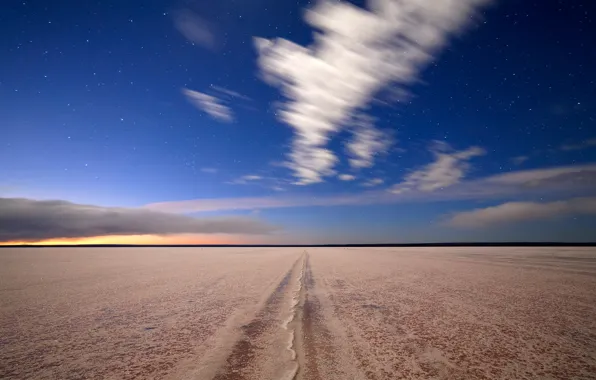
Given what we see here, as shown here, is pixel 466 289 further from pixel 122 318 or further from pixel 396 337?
pixel 122 318

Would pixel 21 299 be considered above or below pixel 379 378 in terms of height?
below

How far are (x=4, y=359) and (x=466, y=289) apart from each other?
11551 mm

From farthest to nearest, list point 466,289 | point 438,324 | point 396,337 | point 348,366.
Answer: point 466,289
point 438,324
point 396,337
point 348,366

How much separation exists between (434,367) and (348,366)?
1.11m

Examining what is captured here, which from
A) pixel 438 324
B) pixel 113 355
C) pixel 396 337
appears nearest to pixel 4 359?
pixel 113 355

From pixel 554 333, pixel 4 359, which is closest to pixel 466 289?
pixel 554 333

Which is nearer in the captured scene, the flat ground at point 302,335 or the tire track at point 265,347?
the tire track at point 265,347

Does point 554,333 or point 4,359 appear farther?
point 554,333

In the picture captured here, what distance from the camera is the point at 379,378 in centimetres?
343

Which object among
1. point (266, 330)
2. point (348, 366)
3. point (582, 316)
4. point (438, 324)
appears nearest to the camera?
point (348, 366)

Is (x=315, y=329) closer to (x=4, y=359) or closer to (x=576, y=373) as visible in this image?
(x=576, y=373)

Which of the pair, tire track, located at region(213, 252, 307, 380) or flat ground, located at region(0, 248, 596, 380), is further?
flat ground, located at region(0, 248, 596, 380)

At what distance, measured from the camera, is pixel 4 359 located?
414cm

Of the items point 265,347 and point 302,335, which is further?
point 302,335
